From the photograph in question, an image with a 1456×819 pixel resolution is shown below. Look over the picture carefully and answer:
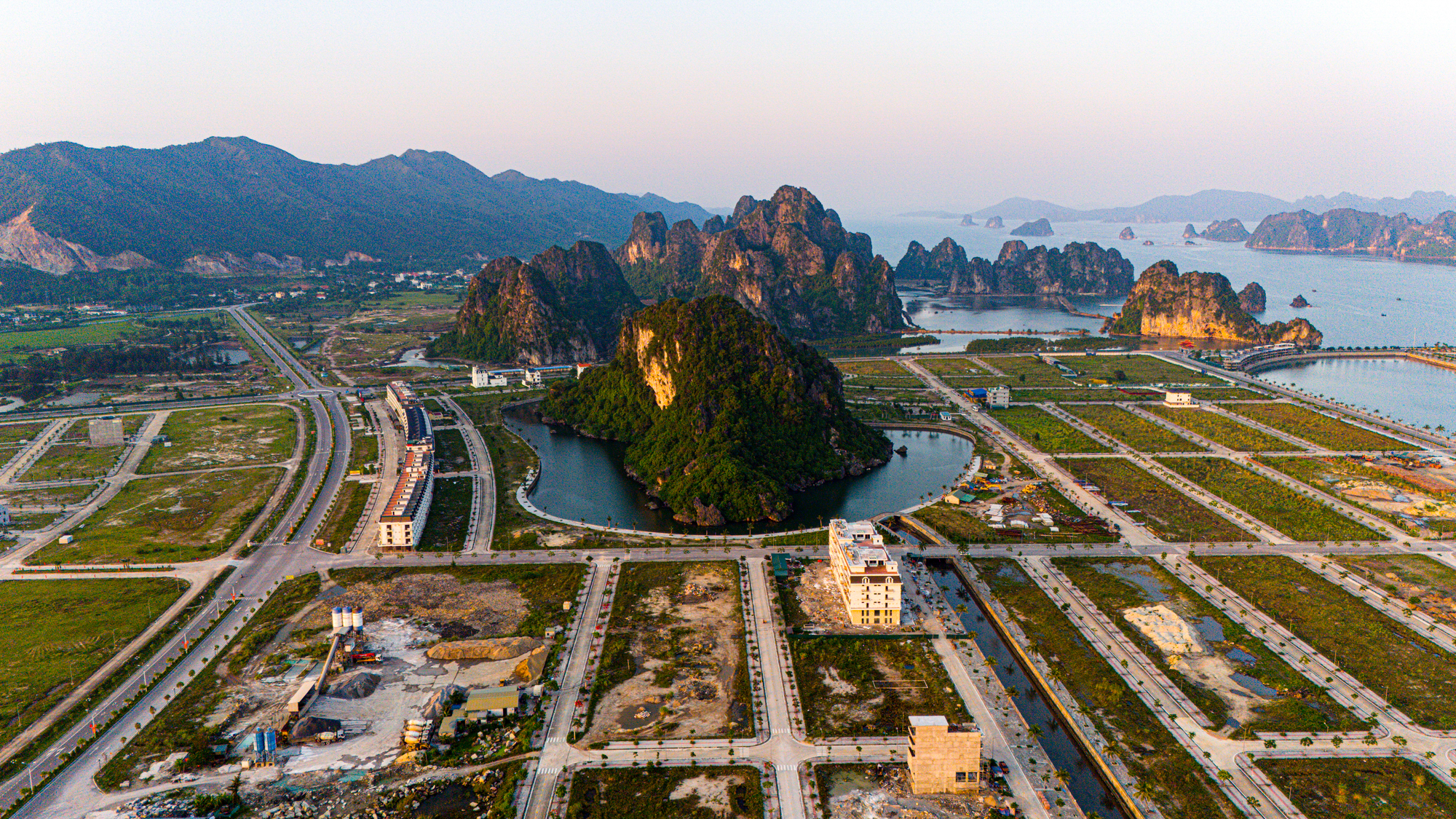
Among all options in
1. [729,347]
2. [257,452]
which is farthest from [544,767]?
[257,452]

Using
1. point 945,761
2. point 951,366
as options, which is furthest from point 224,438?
point 951,366

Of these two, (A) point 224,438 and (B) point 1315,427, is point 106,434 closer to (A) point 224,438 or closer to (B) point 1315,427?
(A) point 224,438

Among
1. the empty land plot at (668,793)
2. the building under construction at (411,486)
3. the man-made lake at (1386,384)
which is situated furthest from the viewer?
the man-made lake at (1386,384)

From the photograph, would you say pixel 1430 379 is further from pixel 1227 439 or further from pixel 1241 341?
pixel 1227 439

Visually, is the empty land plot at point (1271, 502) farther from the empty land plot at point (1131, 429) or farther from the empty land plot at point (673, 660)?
the empty land plot at point (673, 660)

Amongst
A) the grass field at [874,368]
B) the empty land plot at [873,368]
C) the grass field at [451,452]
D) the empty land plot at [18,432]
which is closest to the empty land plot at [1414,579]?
the grass field at [874,368]
